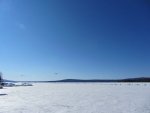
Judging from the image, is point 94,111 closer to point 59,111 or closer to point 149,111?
point 59,111

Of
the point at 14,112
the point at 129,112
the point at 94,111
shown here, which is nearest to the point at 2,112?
the point at 14,112

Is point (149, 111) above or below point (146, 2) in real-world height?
below

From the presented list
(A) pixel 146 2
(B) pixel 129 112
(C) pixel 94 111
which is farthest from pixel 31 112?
(A) pixel 146 2

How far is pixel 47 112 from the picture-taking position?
13.3 meters

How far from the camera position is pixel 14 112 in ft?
43.8

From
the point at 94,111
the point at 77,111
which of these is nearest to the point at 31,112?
the point at 77,111

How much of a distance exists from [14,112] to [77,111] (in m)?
Result: 3.48

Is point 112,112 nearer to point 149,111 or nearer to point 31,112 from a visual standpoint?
point 149,111

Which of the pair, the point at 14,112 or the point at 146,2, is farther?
the point at 14,112

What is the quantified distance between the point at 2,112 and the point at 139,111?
24.8ft

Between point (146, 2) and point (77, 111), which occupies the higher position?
point (146, 2)

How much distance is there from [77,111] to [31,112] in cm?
257

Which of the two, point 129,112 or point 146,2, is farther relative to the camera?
point 129,112

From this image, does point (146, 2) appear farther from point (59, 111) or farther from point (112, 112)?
point (59, 111)
